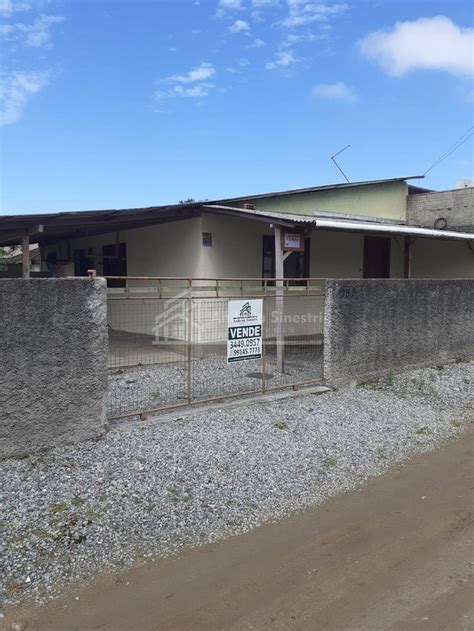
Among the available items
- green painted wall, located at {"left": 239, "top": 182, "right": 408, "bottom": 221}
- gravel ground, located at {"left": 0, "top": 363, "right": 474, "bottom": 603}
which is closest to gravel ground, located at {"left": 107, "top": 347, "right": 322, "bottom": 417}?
gravel ground, located at {"left": 0, "top": 363, "right": 474, "bottom": 603}

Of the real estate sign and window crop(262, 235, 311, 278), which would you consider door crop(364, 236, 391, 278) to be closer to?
window crop(262, 235, 311, 278)

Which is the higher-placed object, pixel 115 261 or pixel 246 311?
pixel 115 261

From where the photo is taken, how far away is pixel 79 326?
15.5 feet

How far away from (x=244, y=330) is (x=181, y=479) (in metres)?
2.60

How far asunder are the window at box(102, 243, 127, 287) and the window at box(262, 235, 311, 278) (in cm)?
388

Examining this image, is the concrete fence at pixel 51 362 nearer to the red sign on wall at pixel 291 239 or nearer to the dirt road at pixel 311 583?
the dirt road at pixel 311 583

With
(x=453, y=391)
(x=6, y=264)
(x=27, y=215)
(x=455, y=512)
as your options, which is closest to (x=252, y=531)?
(x=455, y=512)

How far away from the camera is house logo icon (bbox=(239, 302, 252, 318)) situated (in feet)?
21.1

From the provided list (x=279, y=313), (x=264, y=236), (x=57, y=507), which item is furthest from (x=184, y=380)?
(x=264, y=236)

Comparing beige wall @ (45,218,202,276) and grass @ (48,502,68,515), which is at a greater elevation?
beige wall @ (45,218,202,276)

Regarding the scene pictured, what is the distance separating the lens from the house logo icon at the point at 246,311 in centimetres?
643

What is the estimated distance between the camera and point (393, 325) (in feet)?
27.6

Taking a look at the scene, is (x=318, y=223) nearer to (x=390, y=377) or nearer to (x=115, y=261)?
(x=390, y=377)

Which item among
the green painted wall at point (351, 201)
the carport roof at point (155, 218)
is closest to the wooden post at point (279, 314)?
the carport roof at point (155, 218)
